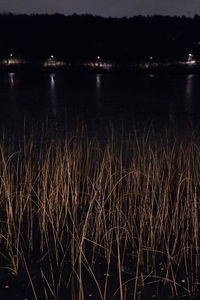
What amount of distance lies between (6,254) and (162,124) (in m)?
6.65

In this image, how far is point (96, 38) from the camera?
206 ft

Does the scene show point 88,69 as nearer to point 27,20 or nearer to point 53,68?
point 53,68

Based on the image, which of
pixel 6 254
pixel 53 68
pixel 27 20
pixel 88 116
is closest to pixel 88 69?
pixel 53 68

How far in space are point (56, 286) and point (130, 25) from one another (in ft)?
215

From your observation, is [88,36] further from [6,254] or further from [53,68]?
[6,254]

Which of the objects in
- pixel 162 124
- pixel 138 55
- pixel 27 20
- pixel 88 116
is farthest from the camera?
pixel 27 20

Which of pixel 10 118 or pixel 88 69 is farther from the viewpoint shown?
pixel 88 69

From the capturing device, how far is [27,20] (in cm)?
7000

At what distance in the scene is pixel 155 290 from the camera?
2.02 meters

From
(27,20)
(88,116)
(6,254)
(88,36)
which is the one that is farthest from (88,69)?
(6,254)

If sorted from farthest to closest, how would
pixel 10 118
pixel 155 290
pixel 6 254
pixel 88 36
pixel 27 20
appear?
pixel 27 20, pixel 88 36, pixel 10 118, pixel 6 254, pixel 155 290

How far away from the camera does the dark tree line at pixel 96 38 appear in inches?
2324

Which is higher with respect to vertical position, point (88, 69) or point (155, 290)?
point (155, 290)

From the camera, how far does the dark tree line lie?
59.0 metres
